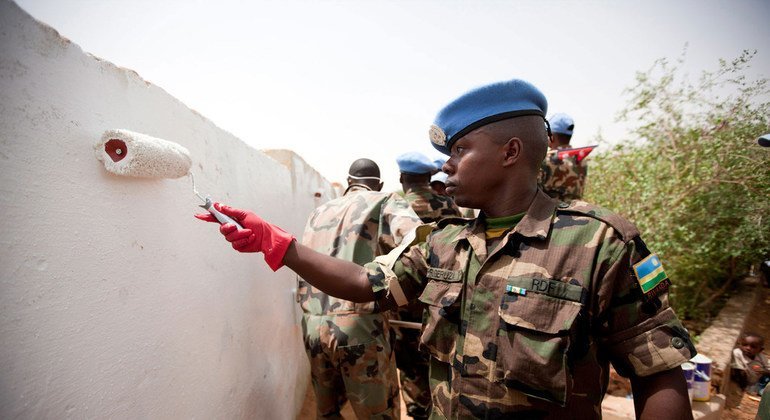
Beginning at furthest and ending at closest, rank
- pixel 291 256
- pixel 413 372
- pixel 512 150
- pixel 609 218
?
pixel 413 372 → pixel 291 256 → pixel 512 150 → pixel 609 218

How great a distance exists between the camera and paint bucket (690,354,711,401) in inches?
112

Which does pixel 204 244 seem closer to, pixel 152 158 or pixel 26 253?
pixel 152 158

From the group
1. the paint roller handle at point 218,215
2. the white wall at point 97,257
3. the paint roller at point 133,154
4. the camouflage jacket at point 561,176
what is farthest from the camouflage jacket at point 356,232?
the camouflage jacket at point 561,176

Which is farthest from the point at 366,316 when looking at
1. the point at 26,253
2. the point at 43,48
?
the point at 43,48

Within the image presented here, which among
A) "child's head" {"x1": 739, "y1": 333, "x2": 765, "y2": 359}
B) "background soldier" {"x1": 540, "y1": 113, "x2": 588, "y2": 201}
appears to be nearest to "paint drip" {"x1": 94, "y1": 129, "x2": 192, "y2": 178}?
"background soldier" {"x1": 540, "y1": 113, "x2": 588, "y2": 201}

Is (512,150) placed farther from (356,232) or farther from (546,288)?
(356,232)

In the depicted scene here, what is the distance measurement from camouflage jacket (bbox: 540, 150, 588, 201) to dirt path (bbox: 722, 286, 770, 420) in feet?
8.14

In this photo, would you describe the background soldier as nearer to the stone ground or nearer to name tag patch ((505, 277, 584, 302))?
the stone ground

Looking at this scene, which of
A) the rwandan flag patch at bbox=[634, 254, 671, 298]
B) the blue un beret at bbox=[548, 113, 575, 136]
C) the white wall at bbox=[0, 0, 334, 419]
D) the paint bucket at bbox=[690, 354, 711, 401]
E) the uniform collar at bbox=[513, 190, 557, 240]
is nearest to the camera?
the white wall at bbox=[0, 0, 334, 419]

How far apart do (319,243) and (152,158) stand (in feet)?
4.62

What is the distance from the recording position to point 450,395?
128 cm

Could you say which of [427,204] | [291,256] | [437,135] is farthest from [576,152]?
[291,256]

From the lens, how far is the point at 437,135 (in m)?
1.48

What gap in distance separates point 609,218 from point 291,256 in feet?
3.60
